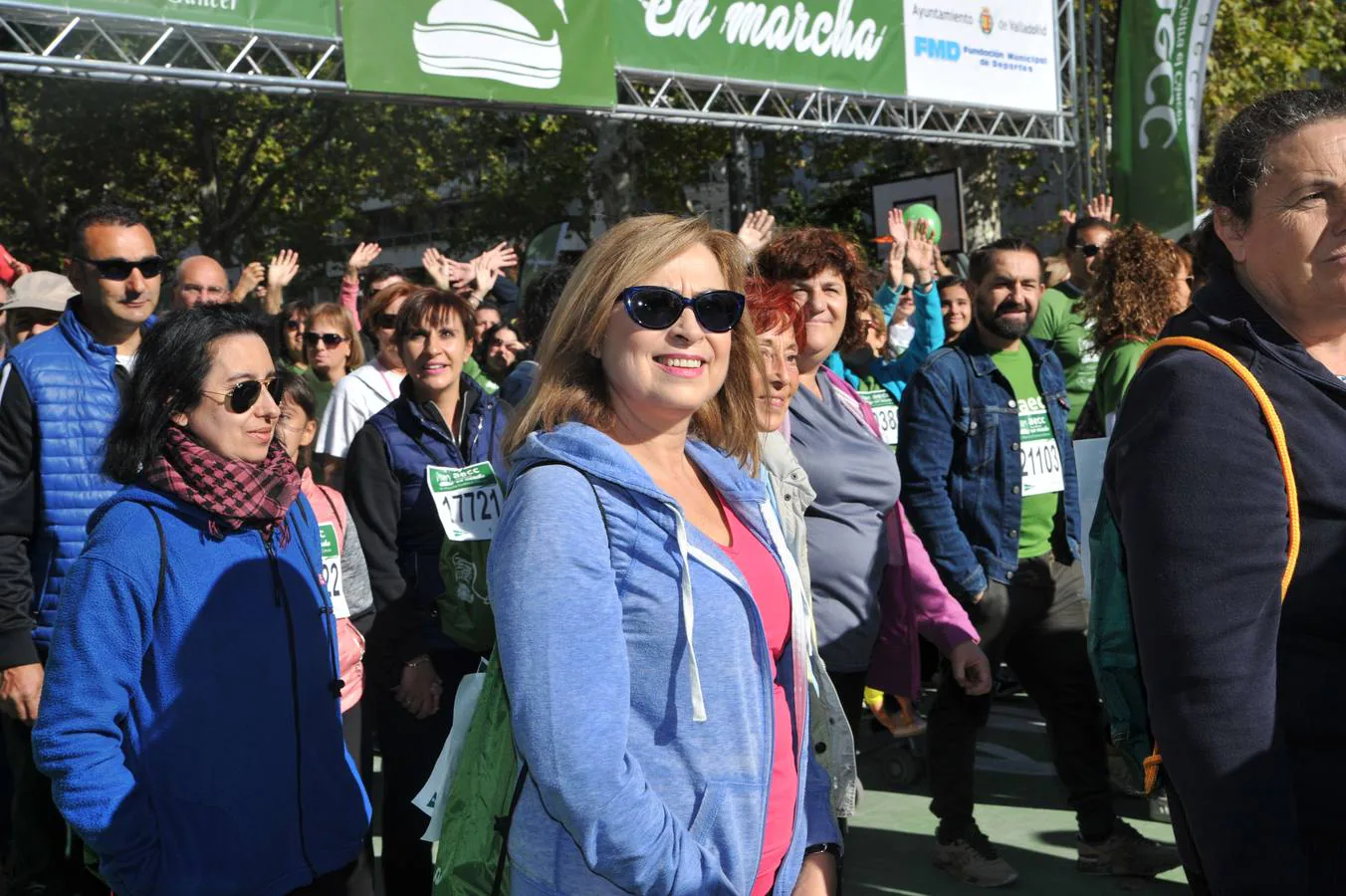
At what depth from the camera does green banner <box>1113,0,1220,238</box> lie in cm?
1169

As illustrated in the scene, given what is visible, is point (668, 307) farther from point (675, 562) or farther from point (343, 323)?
point (343, 323)

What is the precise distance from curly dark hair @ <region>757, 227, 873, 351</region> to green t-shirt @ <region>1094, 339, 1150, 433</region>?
113cm

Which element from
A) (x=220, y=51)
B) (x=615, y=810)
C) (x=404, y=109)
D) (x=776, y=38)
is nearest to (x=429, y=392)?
(x=615, y=810)

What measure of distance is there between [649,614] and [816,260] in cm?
231

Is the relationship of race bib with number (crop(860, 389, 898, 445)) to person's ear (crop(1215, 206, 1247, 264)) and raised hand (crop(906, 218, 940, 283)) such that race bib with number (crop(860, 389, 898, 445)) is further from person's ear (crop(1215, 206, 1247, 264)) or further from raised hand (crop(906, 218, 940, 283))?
person's ear (crop(1215, 206, 1247, 264))

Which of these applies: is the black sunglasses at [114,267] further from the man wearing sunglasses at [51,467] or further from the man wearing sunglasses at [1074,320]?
the man wearing sunglasses at [1074,320]

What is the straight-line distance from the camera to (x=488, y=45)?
9.37 m

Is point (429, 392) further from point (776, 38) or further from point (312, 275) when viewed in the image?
point (312, 275)

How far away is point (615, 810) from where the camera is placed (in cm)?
179

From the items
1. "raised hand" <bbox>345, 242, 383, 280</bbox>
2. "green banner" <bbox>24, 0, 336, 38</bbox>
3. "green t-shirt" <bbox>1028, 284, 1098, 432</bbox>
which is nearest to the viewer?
"green t-shirt" <bbox>1028, 284, 1098, 432</bbox>

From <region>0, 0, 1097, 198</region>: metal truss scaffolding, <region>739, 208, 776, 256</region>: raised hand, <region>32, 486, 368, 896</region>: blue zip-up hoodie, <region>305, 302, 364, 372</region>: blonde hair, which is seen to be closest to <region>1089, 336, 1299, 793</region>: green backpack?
<region>32, 486, 368, 896</region>: blue zip-up hoodie

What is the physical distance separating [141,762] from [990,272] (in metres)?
3.46

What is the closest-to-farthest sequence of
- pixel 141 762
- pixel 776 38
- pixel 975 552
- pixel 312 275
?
pixel 141 762 → pixel 975 552 → pixel 776 38 → pixel 312 275

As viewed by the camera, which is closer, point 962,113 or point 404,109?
point 962,113
